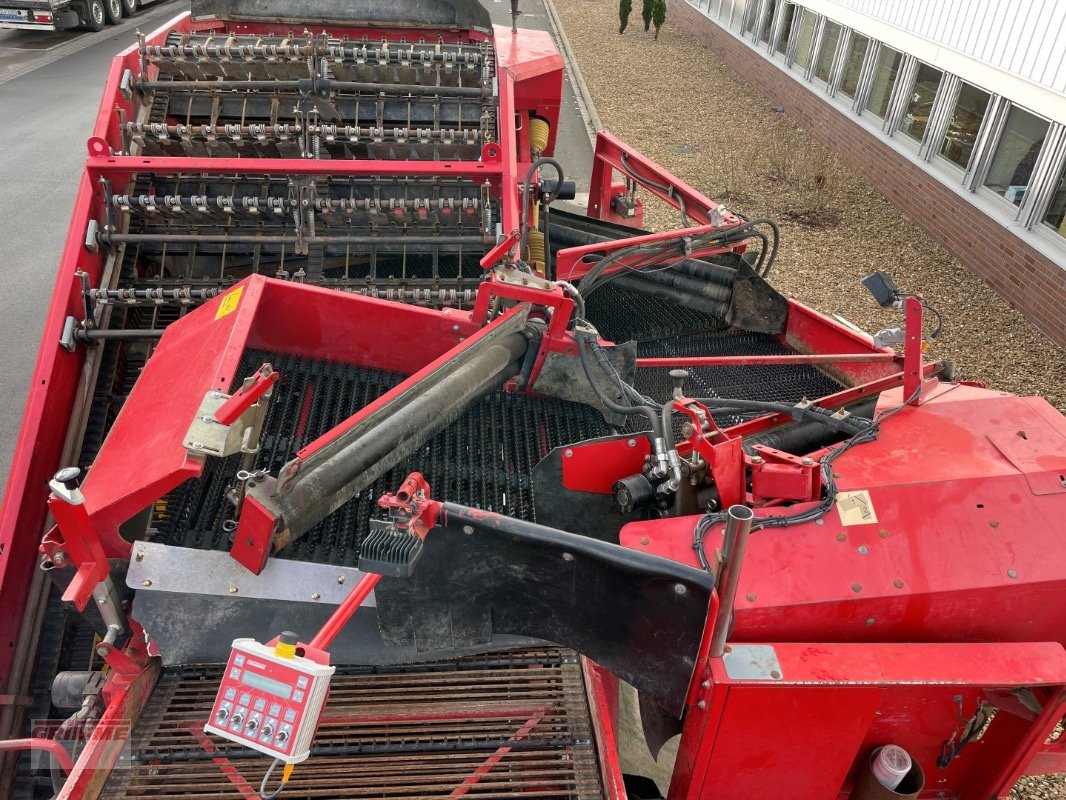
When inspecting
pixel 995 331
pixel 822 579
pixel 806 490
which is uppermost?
pixel 806 490

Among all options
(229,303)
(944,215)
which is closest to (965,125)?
(944,215)

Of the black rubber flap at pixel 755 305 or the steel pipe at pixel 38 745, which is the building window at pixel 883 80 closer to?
the black rubber flap at pixel 755 305

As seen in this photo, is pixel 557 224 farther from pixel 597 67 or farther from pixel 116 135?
pixel 597 67

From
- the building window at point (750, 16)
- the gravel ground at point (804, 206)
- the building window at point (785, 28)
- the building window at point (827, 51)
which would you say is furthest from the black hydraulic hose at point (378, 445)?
the building window at point (750, 16)

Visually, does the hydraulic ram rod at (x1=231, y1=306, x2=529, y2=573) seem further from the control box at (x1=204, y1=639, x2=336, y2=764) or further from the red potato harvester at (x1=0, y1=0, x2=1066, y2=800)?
the control box at (x1=204, y1=639, x2=336, y2=764)

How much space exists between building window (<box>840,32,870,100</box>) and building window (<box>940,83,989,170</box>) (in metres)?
2.33

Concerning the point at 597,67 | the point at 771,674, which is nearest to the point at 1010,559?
the point at 771,674

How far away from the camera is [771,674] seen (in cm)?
216

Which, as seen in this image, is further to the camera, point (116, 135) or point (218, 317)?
point (116, 135)

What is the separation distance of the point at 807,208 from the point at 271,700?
881 cm

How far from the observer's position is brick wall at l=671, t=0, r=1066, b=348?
21.5 ft

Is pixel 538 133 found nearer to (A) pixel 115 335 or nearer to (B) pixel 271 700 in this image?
(A) pixel 115 335

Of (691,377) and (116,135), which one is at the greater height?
(116,135)

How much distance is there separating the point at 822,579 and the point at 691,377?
259cm
